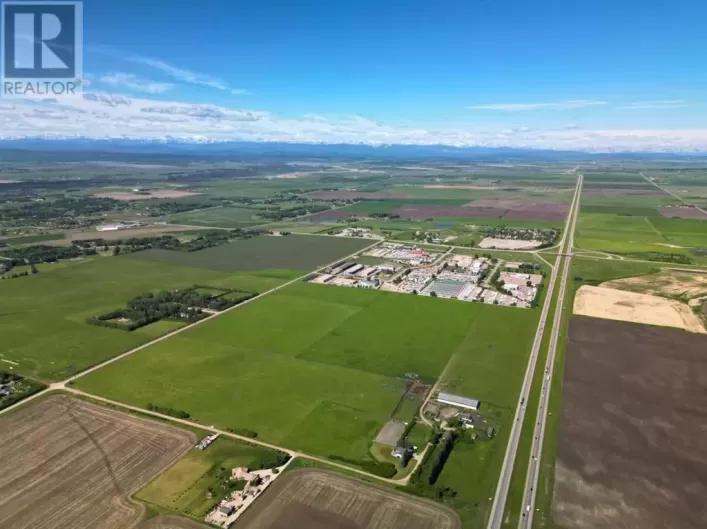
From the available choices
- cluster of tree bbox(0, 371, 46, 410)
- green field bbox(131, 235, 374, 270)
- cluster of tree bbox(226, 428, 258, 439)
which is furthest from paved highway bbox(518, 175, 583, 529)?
green field bbox(131, 235, 374, 270)

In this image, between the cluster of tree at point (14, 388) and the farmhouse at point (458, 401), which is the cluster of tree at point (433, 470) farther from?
the cluster of tree at point (14, 388)

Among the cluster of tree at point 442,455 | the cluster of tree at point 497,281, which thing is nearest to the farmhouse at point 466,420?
the cluster of tree at point 442,455

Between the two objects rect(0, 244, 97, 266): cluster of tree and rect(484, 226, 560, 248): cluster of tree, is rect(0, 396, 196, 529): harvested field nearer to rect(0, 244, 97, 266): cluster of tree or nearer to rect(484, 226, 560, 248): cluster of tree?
rect(0, 244, 97, 266): cluster of tree

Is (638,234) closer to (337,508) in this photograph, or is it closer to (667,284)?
(667,284)

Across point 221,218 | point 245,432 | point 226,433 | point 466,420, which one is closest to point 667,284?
→ point 466,420

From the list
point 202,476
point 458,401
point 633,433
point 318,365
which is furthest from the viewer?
point 318,365
